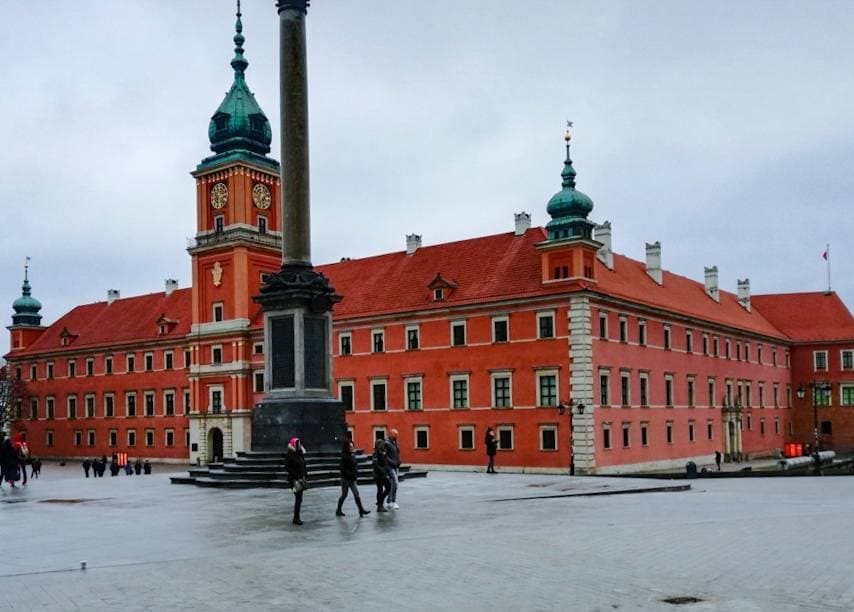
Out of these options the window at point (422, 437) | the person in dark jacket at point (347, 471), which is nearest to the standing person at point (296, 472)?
the person in dark jacket at point (347, 471)

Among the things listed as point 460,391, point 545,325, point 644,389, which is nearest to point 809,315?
point 644,389

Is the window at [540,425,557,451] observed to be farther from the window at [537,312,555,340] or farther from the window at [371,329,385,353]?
the window at [371,329,385,353]

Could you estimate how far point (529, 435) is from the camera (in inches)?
1860

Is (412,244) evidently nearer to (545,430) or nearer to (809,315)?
(545,430)

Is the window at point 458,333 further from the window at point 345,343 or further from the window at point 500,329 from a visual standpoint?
the window at point 345,343

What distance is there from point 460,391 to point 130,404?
35.1 metres

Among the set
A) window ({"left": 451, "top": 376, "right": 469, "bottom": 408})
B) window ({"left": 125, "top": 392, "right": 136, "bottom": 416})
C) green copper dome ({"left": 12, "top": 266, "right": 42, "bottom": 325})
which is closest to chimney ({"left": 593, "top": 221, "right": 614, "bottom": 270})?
window ({"left": 451, "top": 376, "right": 469, "bottom": 408})

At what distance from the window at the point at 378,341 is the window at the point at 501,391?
831 cm

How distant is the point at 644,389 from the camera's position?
5162 centimetres

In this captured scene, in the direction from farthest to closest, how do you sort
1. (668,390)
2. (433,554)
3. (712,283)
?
(712,283) < (668,390) < (433,554)

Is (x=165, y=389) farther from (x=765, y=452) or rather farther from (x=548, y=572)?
(x=548, y=572)

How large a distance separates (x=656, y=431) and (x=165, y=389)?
38.1 meters

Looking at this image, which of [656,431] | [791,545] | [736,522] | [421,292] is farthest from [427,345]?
[791,545]

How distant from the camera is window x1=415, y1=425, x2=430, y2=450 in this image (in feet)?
169
